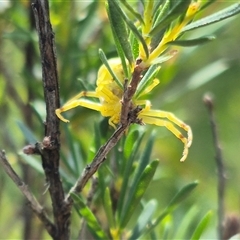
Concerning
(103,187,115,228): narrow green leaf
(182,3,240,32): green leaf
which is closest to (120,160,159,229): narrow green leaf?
(103,187,115,228): narrow green leaf

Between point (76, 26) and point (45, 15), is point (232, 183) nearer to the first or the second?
point (76, 26)

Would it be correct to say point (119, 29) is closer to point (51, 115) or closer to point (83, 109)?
point (51, 115)

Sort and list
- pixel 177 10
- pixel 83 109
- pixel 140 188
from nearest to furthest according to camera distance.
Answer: pixel 177 10, pixel 140 188, pixel 83 109

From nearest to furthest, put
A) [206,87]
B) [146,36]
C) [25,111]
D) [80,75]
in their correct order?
[146,36] < [80,75] < [25,111] < [206,87]

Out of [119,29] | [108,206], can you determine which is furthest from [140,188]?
[119,29]

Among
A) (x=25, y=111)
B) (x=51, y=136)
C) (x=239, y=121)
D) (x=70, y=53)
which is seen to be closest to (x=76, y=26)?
(x=70, y=53)

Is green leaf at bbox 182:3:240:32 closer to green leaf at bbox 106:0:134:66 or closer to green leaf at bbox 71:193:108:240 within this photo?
green leaf at bbox 106:0:134:66
